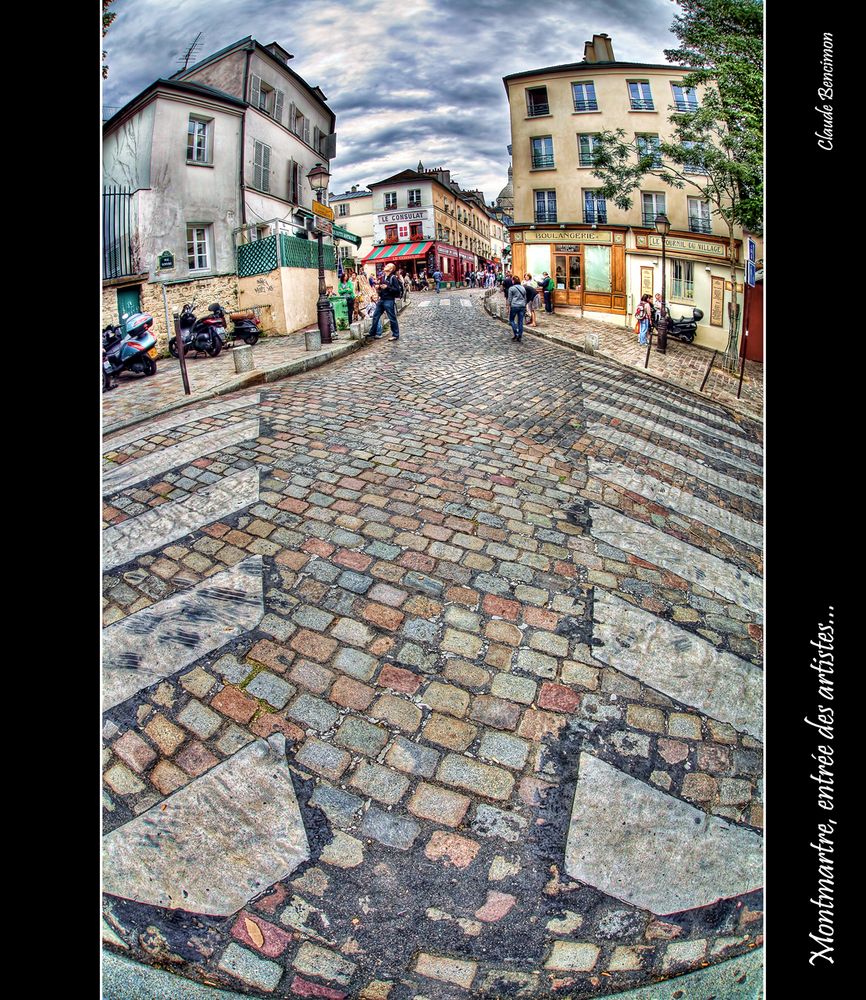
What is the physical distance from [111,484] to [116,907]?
3026 millimetres

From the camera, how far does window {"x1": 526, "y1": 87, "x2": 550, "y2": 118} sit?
1728 millimetres

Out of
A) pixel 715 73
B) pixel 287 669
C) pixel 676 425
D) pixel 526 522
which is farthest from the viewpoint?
pixel 676 425

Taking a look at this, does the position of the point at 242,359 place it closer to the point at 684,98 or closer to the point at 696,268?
the point at 684,98

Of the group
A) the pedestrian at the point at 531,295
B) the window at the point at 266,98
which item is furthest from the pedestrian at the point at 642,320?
the window at the point at 266,98

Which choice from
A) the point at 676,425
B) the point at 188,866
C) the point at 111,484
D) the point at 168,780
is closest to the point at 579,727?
the point at 188,866

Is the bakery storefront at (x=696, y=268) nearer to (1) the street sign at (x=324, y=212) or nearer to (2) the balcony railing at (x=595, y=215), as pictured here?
(2) the balcony railing at (x=595, y=215)

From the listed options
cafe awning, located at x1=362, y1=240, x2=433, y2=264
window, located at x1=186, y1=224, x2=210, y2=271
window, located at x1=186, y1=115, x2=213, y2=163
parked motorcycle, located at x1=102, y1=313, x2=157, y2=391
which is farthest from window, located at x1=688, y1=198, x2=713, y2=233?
parked motorcycle, located at x1=102, y1=313, x2=157, y2=391

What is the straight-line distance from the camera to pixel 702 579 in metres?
3.02

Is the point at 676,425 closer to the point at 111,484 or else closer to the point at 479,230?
the point at 479,230

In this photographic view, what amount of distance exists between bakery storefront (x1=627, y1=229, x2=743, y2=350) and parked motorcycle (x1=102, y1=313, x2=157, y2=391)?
6.57 metres

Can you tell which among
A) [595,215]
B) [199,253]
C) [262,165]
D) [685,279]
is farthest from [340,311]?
[595,215]

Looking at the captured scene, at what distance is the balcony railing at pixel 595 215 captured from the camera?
8.39 ft

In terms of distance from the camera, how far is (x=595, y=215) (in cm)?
263

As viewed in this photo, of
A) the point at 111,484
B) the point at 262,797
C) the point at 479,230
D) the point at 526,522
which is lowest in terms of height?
the point at 262,797
